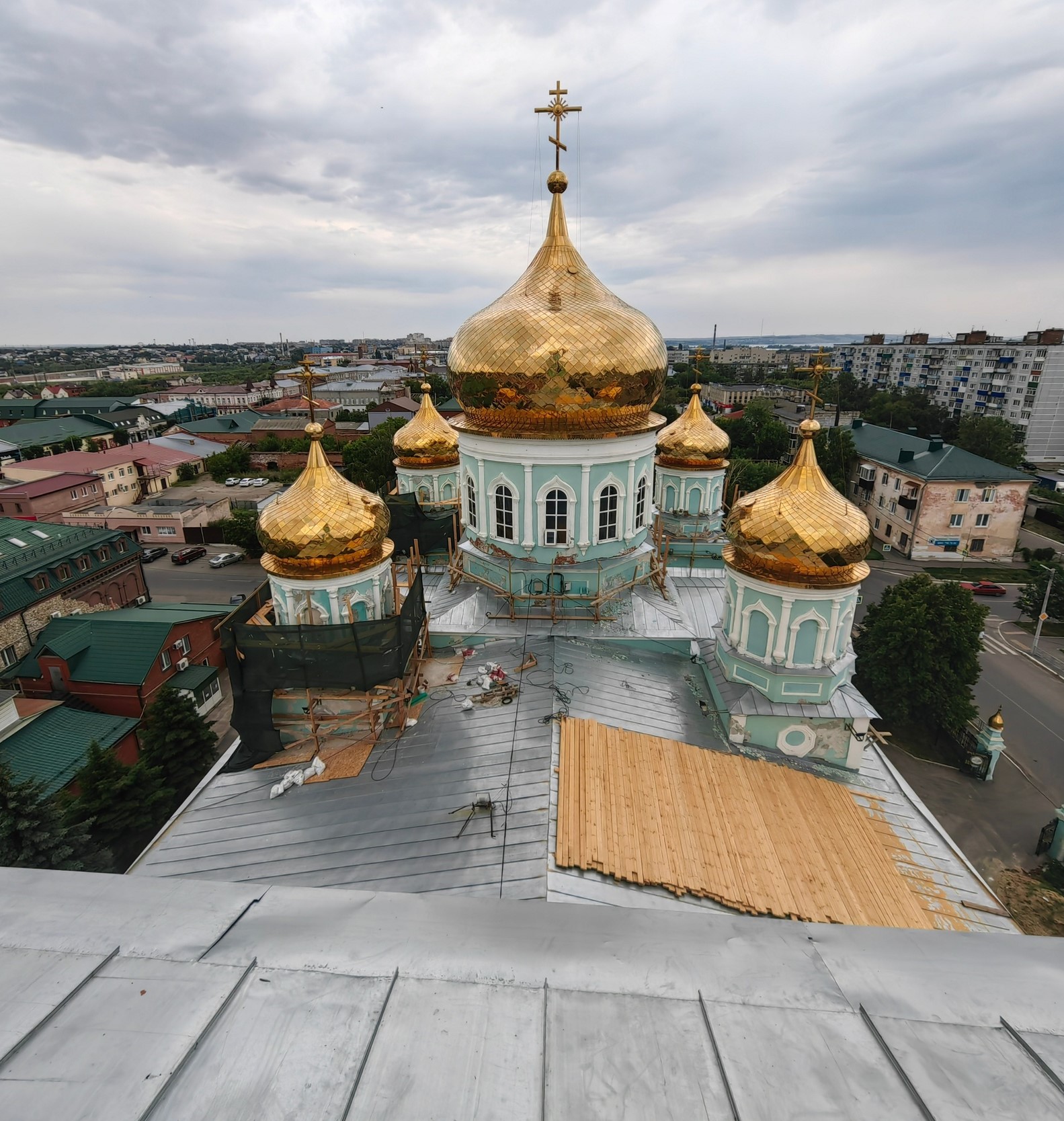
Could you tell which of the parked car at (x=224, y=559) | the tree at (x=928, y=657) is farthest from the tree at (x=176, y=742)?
the parked car at (x=224, y=559)

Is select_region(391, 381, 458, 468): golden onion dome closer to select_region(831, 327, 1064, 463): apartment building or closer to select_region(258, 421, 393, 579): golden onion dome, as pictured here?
select_region(258, 421, 393, 579): golden onion dome

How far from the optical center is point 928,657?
20609 millimetres

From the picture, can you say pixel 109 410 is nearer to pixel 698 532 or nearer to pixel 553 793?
pixel 698 532

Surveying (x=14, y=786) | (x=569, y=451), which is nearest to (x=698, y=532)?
(x=569, y=451)

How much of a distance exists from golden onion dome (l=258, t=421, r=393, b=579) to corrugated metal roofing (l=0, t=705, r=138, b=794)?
36.4ft

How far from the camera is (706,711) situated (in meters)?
12.4

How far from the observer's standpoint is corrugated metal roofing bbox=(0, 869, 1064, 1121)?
5.30 ft

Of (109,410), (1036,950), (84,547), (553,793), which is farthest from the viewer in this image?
(109,410)

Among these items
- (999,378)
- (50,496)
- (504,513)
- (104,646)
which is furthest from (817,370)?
(999,378)

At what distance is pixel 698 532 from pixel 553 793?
16371mm

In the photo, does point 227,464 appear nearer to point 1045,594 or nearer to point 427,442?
point 427,442

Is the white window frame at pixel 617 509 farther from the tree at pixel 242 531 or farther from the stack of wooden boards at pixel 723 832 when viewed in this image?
the tree at pixel 242 531

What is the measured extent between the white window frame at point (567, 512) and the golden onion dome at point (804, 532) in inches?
163

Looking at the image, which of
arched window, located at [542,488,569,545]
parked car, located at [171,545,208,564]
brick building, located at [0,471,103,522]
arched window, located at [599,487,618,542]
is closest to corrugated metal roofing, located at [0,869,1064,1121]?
arched window, located at [542,488,569,545]
